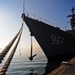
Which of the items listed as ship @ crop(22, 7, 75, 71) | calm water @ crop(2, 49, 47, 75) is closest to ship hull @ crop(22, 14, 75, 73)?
ship @ crop(22, 7, 75, 71)

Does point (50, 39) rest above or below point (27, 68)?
above

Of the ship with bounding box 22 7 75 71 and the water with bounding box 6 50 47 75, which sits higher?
the ship with bounding box 22 7 75 71

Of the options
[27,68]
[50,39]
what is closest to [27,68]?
[27,68]

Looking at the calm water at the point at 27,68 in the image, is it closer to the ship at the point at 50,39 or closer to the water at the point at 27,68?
the water at the point at 27,68

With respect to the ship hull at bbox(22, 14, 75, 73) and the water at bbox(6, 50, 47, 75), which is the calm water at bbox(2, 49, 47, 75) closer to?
the water at bbox(6, 50, 47, 75)

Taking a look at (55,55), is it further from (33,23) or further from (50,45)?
(33,23)

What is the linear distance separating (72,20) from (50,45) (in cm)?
1749

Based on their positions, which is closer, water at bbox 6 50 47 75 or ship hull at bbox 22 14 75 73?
water at bbox 6 50 47 75

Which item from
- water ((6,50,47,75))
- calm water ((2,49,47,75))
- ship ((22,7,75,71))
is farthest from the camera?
ship ((22,7,75,71))

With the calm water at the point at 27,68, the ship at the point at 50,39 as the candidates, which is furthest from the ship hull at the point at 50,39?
the calm water at the point at 27,68

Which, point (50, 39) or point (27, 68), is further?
point (50, 39)

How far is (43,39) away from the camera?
24.3m

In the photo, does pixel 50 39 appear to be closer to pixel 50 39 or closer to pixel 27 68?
pixel 50 39

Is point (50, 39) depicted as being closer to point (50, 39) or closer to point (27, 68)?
point (50, 39)
